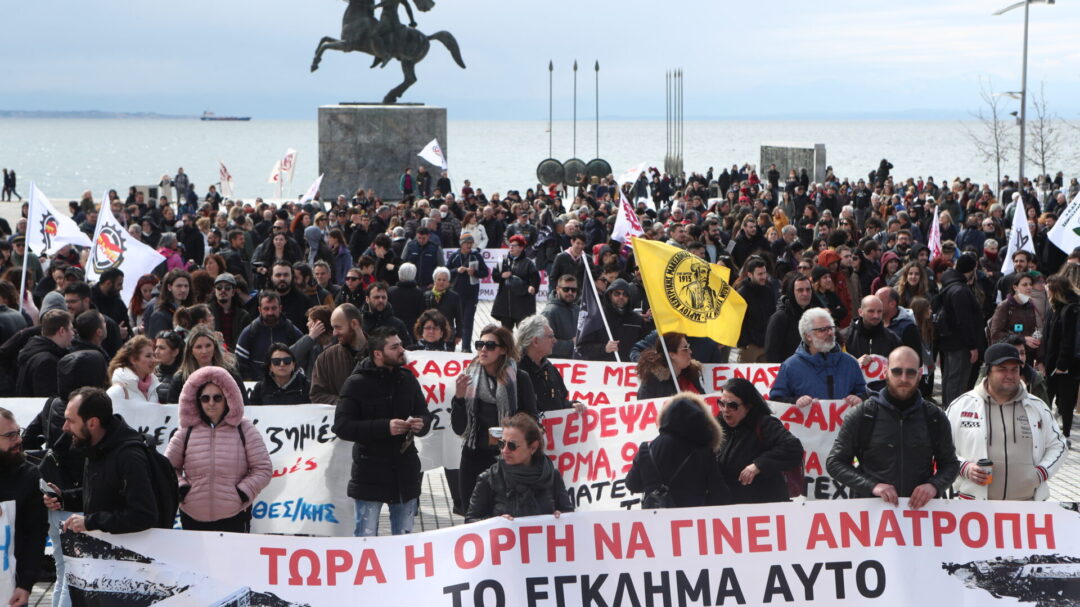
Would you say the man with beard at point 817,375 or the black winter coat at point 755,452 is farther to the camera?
the man with beard at point 817,375

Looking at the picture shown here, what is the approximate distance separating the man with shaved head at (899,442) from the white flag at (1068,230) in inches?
397

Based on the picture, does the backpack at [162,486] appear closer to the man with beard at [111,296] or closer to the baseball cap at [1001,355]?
the baseball cap at [1001,355]

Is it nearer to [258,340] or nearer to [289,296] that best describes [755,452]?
[258,340]

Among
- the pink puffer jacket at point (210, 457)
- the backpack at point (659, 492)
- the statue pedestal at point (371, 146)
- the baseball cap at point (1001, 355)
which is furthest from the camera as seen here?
the statue pedestal at point (371, 146)

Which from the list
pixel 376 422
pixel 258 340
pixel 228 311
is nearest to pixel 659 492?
pixel 376 422

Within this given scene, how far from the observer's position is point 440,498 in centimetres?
1058

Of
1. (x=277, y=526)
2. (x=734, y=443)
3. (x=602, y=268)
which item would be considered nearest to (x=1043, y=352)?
(x=602, y=268)

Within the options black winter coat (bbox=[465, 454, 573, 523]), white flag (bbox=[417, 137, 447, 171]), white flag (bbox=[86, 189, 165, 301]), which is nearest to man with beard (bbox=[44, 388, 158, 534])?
black winter coat (bbox=[465, 454, 573, 523])

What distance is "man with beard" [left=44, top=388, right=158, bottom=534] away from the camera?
6359 millimetres

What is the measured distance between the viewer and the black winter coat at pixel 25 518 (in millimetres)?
6793

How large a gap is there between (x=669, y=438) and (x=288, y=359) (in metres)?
3.51

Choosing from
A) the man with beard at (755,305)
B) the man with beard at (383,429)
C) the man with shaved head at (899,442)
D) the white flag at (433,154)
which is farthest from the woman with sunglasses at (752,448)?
the white flag at (433,154)

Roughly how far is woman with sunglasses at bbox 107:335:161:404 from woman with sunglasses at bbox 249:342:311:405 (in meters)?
0.83

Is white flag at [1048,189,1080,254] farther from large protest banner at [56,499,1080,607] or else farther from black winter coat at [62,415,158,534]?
black winter coat at [62,415,158,534]
